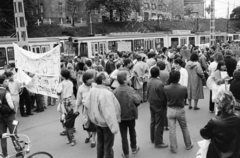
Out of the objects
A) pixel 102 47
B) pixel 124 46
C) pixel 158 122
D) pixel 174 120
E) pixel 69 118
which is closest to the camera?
pixel 174 120

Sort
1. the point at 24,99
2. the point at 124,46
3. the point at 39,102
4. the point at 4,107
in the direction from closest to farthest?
the point at 4,107 < the point at 24,99 < the point at 39,102 < the point at 124,46

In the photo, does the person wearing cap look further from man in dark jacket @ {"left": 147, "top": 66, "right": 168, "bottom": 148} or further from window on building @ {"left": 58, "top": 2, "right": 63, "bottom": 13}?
window on building @ {"left": 58, "top": 2, "right": 63, "bottom": 13}

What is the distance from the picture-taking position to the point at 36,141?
650cm

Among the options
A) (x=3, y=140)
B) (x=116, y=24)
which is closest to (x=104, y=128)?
(x=3, y=140)

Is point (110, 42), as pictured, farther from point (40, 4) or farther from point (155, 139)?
point (40, 4)

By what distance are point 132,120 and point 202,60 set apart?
731 centimetres

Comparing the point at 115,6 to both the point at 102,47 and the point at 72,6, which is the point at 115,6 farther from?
the point at 102,47

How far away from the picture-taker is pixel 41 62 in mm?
7371

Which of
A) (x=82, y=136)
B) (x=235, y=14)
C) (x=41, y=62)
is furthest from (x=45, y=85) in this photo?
(x=235, y=14)

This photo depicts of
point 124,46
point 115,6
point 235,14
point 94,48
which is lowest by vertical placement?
point 94,48

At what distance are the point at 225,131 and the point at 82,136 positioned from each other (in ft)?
14.4

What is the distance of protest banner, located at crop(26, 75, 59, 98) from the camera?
703cm

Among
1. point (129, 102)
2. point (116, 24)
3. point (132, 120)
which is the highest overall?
point (116, 24)

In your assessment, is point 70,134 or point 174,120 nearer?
point 174,120
